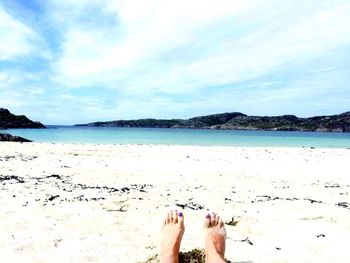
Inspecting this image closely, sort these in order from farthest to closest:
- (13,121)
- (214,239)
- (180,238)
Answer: (13,121) → (180,238) → (214,239)

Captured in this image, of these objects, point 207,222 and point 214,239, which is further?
point 207,222

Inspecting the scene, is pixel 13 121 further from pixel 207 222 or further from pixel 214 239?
pixel 214 239

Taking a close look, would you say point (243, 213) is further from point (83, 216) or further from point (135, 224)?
point (83, 216)

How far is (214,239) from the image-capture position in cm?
378

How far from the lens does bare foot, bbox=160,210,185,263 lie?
11.3 feet

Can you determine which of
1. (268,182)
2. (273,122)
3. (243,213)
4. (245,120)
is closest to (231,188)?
(268,182)

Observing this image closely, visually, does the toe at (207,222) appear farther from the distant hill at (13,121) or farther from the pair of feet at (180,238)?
the distant hill at (13,121)

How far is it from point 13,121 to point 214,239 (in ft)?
326

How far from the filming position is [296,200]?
664 centimetres

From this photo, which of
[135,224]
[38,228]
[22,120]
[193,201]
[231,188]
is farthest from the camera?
[22,120]

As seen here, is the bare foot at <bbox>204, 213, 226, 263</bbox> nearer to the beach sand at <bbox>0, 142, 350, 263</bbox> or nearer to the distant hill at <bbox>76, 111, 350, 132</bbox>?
the beach sand at <bbox>0, 142, 350, 263</bbox>

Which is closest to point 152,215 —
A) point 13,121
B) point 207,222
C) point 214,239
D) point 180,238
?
point 207,222

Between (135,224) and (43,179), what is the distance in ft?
14.4

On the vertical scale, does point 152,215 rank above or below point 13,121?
below
